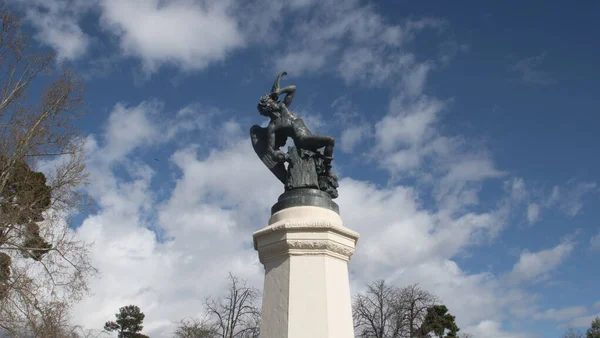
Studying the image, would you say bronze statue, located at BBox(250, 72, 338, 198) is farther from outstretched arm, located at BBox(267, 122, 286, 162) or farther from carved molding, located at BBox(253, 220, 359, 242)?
carved molding, located at BBox(253, 220, 359, 242)

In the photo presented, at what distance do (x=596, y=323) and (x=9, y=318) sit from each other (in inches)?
1955

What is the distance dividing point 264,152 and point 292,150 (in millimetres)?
573

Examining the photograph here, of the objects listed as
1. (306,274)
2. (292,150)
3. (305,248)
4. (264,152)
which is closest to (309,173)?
(292,150)

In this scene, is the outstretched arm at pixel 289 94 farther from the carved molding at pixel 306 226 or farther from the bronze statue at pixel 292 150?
the carved molding at pixel 306 226

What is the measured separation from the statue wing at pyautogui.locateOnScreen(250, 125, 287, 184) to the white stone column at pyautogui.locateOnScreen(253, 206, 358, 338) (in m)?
0.93

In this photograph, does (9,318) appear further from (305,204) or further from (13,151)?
(305,204)

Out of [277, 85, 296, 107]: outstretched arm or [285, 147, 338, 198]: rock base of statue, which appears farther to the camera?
[277, 85, 296, 107]: outstretched arm

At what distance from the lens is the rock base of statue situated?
6625 mm

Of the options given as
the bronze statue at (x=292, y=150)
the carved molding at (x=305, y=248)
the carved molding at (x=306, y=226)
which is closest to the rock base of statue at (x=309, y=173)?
the bronze statue at (x=292, y=150)

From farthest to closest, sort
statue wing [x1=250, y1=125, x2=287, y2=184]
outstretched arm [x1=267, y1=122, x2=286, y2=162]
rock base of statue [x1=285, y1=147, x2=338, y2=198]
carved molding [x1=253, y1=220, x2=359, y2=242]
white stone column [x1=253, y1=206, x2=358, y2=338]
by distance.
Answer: statue wing [x1=250, y1=125, x2=287, y2=184] < outstretched arm [x1=267, y1=122, x2=286, y2=162] < rock base of statue [x1=285, y1=147, x2=338, y2=198] < carved molding [x1=253, y1=220, x2=359, y2=242] < white stone column [x1=253, y1=206, x2=358, y2=338]

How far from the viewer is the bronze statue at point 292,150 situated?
670 cm

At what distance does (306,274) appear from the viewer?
19.1 ft

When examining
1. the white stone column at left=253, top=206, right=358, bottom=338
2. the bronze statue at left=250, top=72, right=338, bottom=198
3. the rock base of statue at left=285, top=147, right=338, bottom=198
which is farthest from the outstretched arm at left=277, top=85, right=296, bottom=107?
the white stone column at left=253, top=206, right=358, bottom=338

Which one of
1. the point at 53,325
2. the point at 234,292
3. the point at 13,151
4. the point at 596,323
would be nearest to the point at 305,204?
the point at 53,325
